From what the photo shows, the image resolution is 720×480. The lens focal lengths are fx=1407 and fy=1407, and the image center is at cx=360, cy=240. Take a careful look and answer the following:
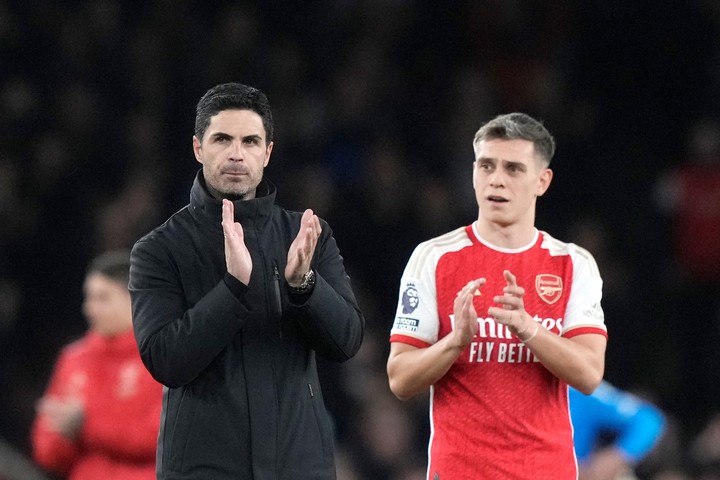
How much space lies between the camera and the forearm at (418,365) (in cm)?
449

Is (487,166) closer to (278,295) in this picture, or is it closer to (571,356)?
(571,356)

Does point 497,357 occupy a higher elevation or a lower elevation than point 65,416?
higher

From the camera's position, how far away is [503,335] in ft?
15.3

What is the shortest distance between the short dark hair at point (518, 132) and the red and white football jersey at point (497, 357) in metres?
0.32

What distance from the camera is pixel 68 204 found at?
371 inches

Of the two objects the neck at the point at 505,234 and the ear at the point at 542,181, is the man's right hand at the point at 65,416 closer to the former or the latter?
the neck at the point at 505,234

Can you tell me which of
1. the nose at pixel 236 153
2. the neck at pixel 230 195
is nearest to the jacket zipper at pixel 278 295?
the neck at pixel 230 195

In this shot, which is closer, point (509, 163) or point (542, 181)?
point (509, 163)

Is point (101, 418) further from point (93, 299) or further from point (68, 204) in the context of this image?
point (68, 204)

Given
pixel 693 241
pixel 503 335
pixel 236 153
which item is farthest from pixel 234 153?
pixel 693 241

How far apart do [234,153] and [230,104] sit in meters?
0.17

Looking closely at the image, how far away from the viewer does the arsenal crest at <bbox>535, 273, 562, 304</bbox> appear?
473cm

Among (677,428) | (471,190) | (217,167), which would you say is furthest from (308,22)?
(217,167)

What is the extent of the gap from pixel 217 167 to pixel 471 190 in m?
5.47
